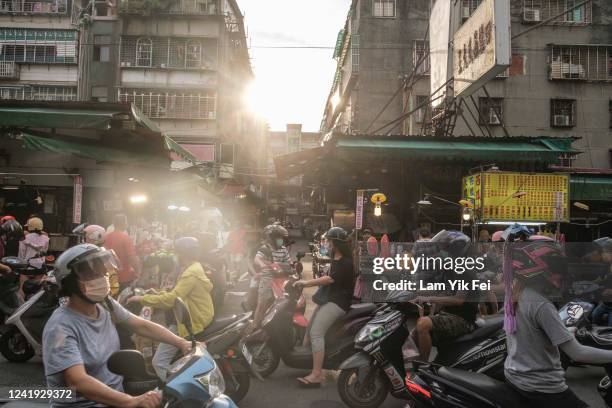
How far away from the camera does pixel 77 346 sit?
8.58ft

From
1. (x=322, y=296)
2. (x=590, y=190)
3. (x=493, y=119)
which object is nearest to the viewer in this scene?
(x=322, y=296)

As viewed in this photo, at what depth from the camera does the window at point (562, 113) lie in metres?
27.0

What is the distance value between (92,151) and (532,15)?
2491 cm

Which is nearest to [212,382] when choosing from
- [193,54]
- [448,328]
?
[448,328]

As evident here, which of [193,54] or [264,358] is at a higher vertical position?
[193,54]

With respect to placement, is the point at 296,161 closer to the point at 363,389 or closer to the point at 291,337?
the point at 291,337

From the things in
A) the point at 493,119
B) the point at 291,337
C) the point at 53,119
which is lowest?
the point at 291,337

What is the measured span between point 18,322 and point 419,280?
16.6ft

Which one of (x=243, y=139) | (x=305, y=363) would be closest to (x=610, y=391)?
(x=305, y=363)

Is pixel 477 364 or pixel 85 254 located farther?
pixel 477 364

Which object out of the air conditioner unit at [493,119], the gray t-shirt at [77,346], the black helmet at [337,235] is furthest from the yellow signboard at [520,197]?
the air conditioner unit at [493,119]

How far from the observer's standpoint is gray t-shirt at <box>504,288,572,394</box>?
2.97m

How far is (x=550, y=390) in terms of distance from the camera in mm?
3004

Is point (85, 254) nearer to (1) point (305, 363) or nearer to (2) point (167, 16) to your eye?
(1) point (305, 363)
